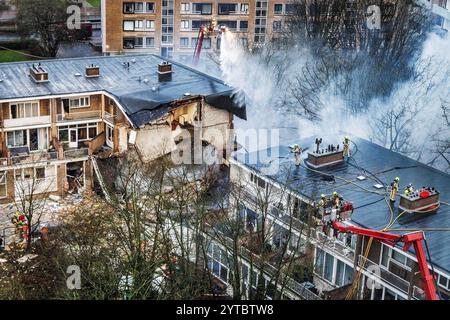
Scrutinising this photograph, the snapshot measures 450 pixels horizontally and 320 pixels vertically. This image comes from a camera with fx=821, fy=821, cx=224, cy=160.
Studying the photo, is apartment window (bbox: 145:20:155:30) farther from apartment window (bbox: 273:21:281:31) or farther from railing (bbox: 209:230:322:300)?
railing (bbox: 209:230:322:300)

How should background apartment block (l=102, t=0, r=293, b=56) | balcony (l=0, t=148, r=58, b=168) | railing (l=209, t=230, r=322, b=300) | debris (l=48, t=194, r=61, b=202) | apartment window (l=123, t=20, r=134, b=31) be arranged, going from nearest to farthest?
railing (l=209, t=230, r=322, b=300) < balcony (l=0, t=148, r=58, b=168) < debris (l=48, t=194, r=61, b=202) < background apartment block (l=102, t=0, r=293, b=56) < apartment window (l=123, t=20, r=134, b=31)

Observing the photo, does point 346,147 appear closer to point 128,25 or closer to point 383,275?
point 383,275

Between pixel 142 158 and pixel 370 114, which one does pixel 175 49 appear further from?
pixel 142 158

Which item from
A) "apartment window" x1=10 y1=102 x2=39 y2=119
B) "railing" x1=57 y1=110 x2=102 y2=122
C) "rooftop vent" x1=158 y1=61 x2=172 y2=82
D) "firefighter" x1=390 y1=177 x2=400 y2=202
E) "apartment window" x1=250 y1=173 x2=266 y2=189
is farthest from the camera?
"rooftop vent" x1=158 y1=61 x2=172 y2=82

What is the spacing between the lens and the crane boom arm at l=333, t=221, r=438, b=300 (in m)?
19.5

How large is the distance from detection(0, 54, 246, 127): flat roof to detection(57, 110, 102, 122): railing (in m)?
0.98

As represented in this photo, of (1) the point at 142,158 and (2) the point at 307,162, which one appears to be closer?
(2) the point at 307,162

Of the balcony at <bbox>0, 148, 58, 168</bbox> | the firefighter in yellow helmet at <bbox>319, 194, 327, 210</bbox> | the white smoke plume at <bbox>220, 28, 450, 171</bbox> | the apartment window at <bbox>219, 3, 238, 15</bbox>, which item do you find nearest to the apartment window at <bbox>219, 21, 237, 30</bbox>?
the apartment window at <bbox>219, 3, 238, 15</bbox>

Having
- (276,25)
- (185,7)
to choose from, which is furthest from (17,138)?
(276,25)

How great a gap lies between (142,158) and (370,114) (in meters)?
13.1

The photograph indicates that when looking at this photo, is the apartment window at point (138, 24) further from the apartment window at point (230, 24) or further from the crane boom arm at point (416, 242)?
the crane boom arm at point (416, 242)

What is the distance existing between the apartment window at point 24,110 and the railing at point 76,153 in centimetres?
188

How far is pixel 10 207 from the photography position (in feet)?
101
